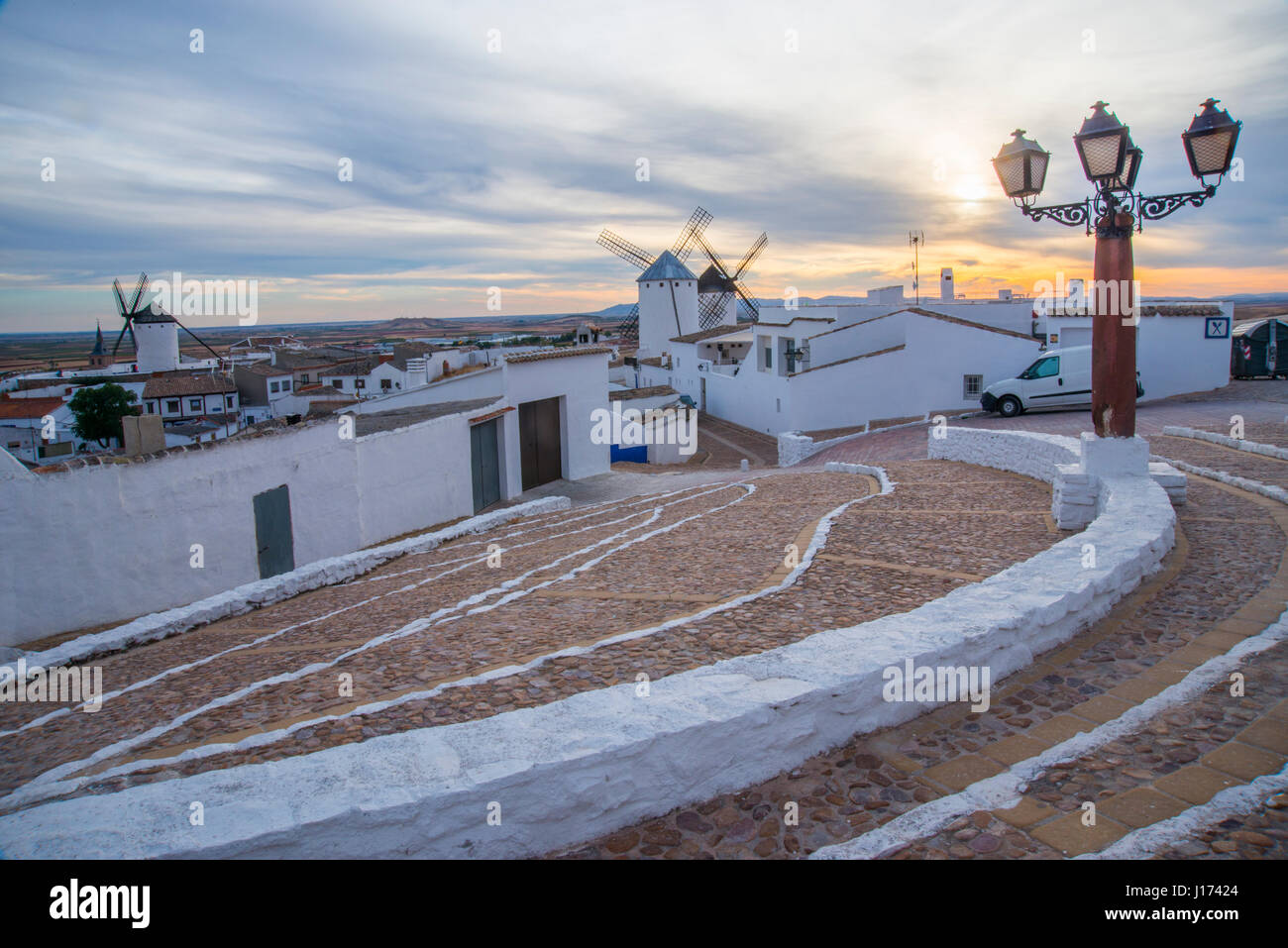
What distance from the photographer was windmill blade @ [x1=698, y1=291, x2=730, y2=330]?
194 ft

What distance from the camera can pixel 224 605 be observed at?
8.77 meters

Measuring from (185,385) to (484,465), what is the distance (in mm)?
53802

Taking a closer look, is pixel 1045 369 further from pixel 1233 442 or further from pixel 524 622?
pixel 524 622

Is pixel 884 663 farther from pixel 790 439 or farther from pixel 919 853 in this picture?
pixel 790 439

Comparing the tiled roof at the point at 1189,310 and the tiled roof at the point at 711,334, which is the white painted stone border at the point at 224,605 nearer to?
the tiled roof at the point at 1189,310

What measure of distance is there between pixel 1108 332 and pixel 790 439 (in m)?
16.6

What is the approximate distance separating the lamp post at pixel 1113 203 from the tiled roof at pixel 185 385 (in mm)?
64945

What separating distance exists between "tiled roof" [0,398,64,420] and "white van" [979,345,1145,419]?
192 feet

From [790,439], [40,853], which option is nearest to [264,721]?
[40,853]

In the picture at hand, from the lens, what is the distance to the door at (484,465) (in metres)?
17.9

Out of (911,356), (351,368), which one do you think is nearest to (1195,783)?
(911,356)

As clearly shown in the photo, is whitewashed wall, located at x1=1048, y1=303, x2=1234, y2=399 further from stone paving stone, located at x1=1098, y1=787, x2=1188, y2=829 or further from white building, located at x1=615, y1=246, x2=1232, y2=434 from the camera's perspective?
stone paving stone, located at x1=1098, y1=787, x2=1188, y2=829

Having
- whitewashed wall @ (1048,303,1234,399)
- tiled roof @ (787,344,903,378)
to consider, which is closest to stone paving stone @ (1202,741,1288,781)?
whitewashed wall @ (1048,303,1234,399)
